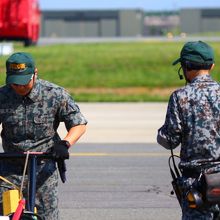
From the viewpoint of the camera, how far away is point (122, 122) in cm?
1777

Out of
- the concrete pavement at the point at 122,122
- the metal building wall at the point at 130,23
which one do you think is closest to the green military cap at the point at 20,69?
the concrete pavement at the point at 122,122

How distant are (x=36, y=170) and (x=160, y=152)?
773 centimetres

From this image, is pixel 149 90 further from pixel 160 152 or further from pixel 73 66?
pixel 160 152

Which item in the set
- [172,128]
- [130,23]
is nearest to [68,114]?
[172,128]

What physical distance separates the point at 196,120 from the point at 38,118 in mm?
1193

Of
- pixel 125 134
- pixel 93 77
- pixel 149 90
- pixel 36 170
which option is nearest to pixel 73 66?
pixel 93 77

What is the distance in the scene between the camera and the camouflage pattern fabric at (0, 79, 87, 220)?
19.7ft

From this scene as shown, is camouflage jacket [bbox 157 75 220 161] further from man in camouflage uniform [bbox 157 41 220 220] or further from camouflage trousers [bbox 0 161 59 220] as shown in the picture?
camouflage trousers [bbox 0 161 59 220]

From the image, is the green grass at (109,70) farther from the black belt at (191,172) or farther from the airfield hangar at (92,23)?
the airfield hangar at (92,23)

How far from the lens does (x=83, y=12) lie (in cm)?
9256

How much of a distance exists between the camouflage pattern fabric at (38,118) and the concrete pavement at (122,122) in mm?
8902

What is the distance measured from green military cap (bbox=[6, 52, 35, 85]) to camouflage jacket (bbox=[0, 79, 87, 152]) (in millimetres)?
212

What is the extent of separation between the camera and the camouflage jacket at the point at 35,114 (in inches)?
237

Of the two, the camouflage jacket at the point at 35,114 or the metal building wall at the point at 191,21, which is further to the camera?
the metal building wall at the point at 191,21
